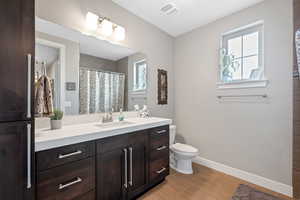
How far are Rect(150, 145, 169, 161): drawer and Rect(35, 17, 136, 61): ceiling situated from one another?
1.38 metres

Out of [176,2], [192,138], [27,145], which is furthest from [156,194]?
[176,2]

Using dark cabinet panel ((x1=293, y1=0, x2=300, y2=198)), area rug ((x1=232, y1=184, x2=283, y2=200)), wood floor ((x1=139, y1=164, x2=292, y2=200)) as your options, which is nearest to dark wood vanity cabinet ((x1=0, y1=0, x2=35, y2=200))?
wood floor ((x1=139, y1=164, x2=292, y2=200))

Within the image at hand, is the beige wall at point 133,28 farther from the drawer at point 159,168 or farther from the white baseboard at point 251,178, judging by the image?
Answer: the white baseboard at point 251,178

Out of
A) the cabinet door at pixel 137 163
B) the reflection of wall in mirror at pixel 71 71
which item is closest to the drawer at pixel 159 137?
the cabinet door at pixel 137 163

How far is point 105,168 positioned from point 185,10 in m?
2.33

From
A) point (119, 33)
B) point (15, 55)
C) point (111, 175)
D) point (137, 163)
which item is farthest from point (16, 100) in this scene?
point (119, 33)

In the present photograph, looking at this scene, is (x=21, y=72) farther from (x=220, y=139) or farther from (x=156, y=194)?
(x=220, y=139)

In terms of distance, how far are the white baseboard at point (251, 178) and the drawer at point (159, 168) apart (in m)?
0.89

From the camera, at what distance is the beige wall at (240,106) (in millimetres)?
1786

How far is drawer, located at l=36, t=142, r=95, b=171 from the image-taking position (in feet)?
3.36

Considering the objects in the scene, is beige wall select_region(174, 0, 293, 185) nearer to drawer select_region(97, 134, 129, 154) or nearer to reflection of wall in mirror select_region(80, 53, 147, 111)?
reflection of wall in mirror select_region(80, 53, 147, 111)

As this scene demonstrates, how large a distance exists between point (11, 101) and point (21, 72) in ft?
0.60

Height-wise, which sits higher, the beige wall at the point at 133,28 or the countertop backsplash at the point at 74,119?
the beige wall at the point at 133,28

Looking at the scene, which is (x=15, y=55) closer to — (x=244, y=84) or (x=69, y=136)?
(x=69, y=136)
